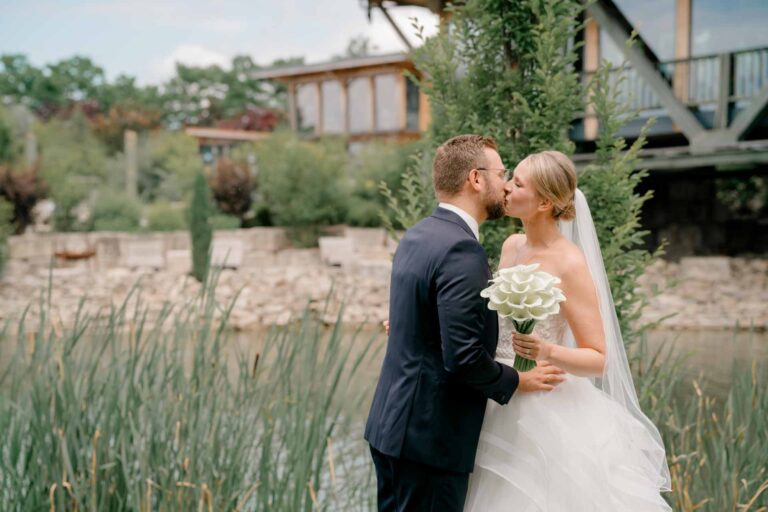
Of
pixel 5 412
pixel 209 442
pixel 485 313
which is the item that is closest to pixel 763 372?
pixel 485 313

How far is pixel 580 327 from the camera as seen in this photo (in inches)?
82.6

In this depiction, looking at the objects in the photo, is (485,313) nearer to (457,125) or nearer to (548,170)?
(548,170)

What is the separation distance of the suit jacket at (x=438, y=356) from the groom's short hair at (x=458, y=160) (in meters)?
0.08

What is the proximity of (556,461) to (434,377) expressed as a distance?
0.42 meters

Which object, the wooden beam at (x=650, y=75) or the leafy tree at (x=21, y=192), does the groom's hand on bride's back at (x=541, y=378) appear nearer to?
the wooden beam at (x=650, y=75)

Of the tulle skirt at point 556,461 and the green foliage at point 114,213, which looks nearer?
the tulle skirt at point 556,461

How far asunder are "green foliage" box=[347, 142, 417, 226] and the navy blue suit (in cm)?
1498

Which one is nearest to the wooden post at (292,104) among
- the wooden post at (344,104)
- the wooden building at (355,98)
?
the wooden building at (355,98)

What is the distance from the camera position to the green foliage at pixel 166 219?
1841cm

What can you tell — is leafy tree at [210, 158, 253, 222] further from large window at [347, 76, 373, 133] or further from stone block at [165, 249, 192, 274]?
large window at [347, 76, 373, 133]

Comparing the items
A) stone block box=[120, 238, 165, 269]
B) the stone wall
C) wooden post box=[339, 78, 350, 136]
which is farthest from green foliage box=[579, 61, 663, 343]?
wooden post box=[339, 78, 350, 136]

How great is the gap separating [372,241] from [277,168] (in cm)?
282

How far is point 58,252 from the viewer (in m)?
16.9

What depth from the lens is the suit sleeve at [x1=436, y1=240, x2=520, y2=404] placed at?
1856 millimetres
